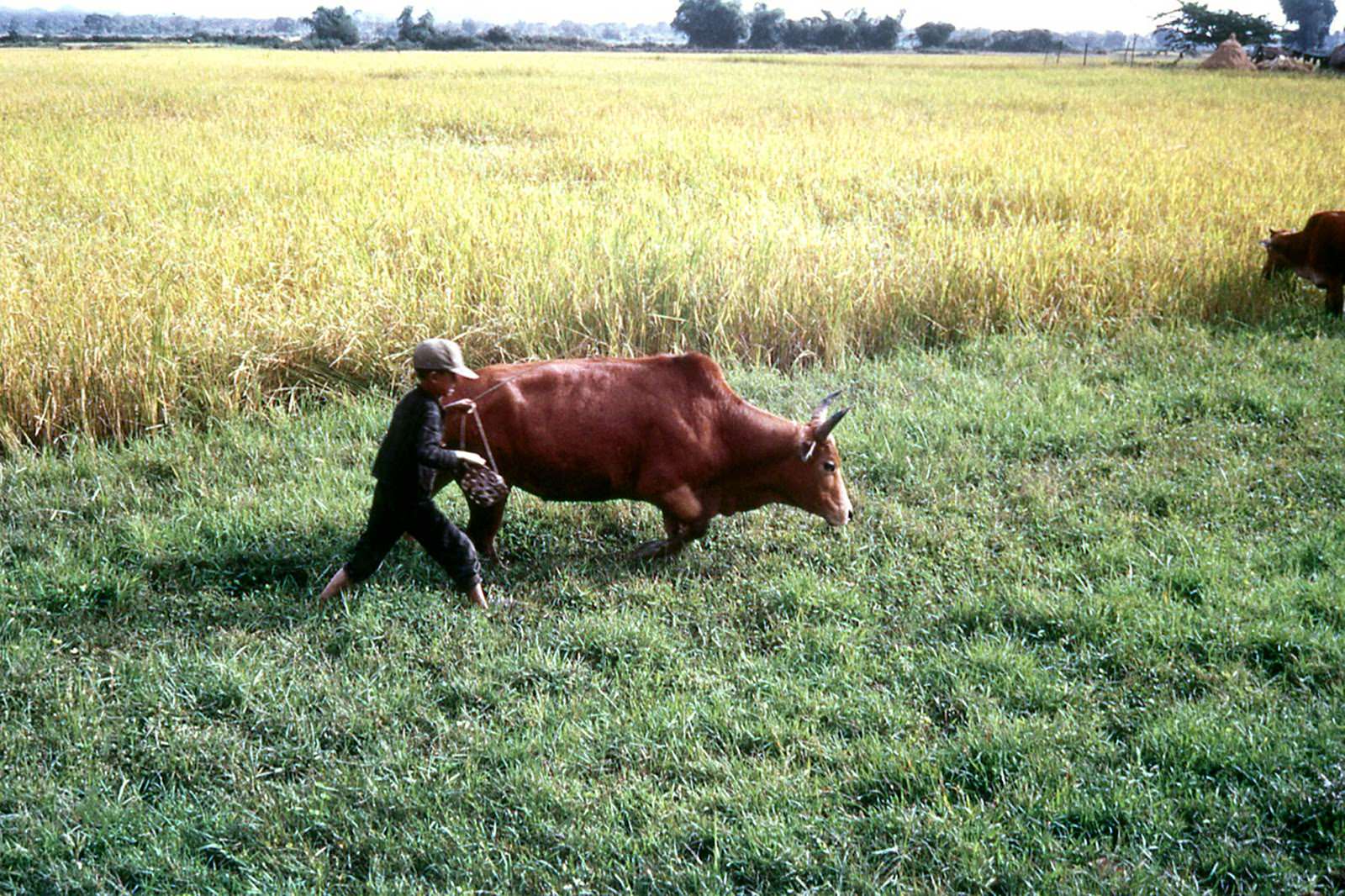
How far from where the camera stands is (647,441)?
3.64 m

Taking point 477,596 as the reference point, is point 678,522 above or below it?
above

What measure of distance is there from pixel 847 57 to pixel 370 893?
43.4m

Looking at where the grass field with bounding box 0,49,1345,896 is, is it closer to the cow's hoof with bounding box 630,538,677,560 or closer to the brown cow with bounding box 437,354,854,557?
the cow's hoof with bounding box 630,538,677,560

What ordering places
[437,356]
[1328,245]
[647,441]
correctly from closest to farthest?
[437,356] < [647,441] < [1328,245]

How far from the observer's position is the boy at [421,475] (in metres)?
3.25

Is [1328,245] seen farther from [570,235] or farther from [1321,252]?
[570,235]

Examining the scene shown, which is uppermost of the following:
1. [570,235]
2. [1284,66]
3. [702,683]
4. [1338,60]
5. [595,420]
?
[1338,60]

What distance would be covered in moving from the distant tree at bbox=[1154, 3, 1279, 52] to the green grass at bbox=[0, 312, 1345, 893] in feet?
132

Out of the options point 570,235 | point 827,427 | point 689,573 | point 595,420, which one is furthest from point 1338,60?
point 595,420

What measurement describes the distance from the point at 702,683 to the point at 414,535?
103cm

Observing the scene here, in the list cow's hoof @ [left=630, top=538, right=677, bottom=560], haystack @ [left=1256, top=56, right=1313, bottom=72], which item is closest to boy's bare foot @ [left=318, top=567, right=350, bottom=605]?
cow's hoof @ [left=630, top=538, right=677, bottom=560]

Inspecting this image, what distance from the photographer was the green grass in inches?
104

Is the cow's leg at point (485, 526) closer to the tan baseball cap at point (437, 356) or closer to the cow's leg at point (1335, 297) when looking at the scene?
the tan baseball cap at point (437, 356)

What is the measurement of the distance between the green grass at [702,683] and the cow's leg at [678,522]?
7cm
